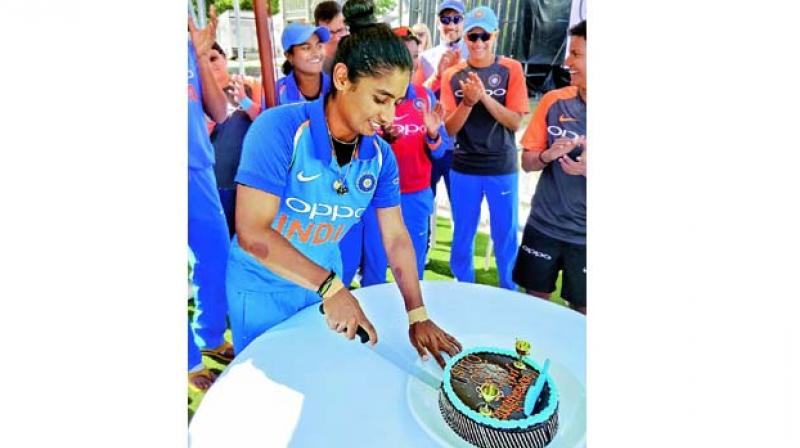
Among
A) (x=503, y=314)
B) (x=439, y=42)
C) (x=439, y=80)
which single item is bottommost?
(x=503, y=314)

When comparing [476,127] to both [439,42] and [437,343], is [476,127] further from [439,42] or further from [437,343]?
[437,343]

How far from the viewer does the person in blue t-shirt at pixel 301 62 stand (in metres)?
1.43

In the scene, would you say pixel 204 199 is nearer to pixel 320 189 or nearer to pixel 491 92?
pixel 320 189

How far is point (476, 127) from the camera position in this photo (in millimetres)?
1770

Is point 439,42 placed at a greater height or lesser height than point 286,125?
greater

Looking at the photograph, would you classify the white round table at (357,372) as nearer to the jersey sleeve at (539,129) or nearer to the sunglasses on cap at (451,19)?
the jersey sleeve at (539,129)

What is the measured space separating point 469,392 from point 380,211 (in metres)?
0.56

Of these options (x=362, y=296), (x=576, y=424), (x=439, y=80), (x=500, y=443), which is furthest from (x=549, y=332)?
(x=439, y=80)

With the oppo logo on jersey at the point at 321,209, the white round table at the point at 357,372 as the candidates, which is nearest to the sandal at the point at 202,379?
the white round table at the point at 357,372

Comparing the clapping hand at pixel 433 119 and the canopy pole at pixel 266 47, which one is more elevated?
the canopy pole at pixel 266 47

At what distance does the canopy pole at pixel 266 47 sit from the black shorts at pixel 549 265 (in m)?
0.88

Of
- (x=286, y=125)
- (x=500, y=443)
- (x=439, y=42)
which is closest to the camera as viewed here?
(x=500, y=443)

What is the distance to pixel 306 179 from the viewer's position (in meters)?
1.37

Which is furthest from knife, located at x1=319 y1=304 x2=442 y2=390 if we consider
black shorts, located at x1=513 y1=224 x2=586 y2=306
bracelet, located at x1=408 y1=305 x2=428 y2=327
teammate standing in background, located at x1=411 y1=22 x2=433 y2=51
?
teammate standing in background, located at x1=411 y1=22 x2=433 y2=51
